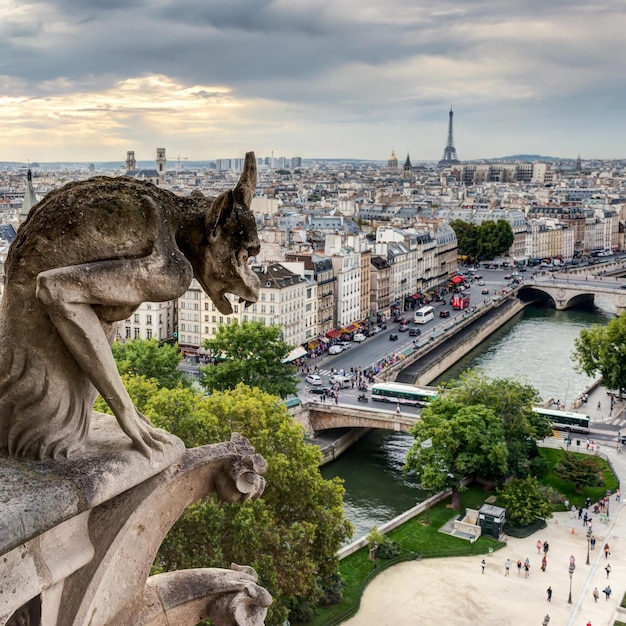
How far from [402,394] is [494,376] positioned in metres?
14.9

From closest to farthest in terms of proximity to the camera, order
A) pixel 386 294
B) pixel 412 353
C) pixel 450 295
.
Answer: pixel 412 353 < pixel 386 294 < pixel 450 295

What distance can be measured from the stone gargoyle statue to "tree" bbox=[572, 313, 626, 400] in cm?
4934

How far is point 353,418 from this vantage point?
4597 centimetres

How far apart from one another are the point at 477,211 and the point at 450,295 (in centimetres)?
3959

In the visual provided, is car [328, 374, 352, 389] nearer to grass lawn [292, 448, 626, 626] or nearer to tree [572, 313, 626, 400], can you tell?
tree [572, 313, 626, 400]

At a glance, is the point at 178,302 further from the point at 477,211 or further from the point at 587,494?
the point at 477,211

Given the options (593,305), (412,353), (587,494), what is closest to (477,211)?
(593,305)

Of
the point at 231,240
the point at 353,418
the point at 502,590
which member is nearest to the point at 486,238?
the point at 353,418

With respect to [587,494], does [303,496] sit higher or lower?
higher

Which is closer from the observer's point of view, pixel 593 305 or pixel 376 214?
pixel 593 305

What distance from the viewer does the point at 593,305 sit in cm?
9750

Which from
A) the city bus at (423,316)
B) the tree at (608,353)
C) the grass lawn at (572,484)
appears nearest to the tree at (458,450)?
the grass lawn at (572,484)

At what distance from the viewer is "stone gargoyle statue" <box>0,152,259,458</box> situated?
6348 millimetres

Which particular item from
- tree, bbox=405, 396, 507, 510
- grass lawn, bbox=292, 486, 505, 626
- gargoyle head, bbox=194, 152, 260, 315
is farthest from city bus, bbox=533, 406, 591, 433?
gargoyle head, bbox=194, 152, 260, 315
